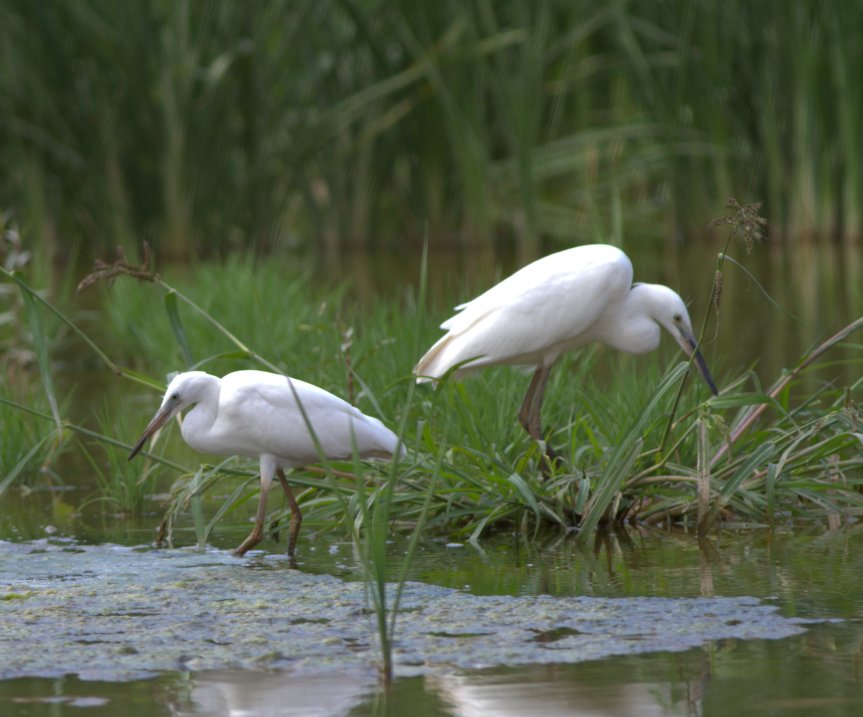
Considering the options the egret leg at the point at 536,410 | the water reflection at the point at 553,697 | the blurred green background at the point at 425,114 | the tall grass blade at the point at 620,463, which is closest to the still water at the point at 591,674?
the water reflection at the point at 553,697

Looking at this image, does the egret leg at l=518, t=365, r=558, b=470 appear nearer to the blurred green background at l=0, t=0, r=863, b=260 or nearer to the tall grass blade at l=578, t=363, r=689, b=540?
the tall grass blade at l=578, t=363, r=689, b=540

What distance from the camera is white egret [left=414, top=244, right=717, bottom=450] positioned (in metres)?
5.53

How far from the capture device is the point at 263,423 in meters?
4.75

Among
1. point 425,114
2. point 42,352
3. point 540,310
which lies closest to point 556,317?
point 540,310

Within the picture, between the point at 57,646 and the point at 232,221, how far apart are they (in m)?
13.4

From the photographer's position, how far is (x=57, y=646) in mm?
3607

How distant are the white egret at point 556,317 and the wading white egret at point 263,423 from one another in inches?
29.3

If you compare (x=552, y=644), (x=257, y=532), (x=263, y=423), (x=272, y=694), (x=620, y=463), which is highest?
(x=263, y=423)

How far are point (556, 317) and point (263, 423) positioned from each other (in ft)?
4.11

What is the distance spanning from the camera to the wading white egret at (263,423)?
477 cm

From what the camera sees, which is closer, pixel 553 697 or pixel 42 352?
pixel 553 697

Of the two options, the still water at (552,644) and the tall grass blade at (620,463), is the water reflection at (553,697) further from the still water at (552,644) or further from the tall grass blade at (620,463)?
the tall grass blade at (620,463)

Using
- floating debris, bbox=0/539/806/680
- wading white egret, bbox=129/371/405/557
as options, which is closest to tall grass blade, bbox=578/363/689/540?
wading white egret, bbox=129/371/405/557

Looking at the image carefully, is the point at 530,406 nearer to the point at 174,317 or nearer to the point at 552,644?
the point at 174,317
